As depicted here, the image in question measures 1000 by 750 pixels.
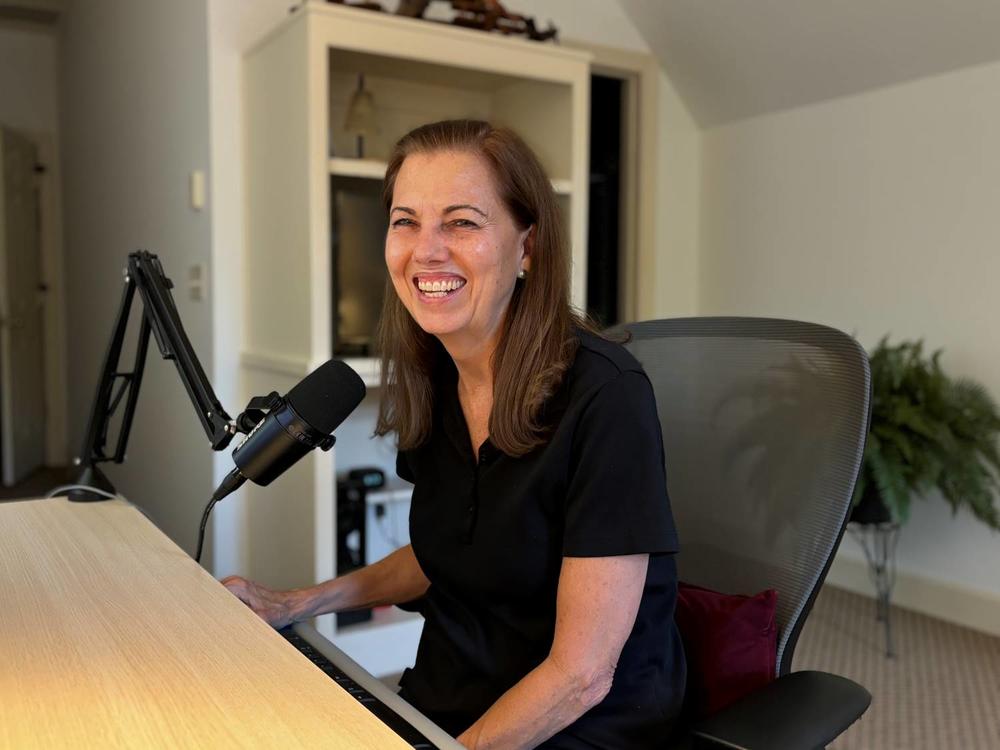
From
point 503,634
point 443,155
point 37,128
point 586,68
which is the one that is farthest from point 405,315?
point 37,128

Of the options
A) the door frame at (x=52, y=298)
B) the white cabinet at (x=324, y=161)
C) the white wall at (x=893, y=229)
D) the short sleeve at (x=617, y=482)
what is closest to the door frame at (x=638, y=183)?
the white wall at (x=893, y=229)

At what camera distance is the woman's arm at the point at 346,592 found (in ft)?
3.94

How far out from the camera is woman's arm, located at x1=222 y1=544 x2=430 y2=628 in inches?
47.3

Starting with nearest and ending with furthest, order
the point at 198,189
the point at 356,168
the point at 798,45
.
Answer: the point at 356,168
the point at 198,189
the point at 798,45

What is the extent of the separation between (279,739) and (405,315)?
2.24 ft

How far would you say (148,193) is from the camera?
3.24 meters

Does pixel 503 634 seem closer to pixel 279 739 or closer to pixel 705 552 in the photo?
pixel 705 552

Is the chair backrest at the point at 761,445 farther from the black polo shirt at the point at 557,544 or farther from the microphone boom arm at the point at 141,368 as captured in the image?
the microphone boom arm at the point at 141,368

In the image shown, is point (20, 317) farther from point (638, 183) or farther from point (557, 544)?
point (557, 544)

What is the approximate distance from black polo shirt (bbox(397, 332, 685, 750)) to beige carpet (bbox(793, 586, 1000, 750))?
1.39m

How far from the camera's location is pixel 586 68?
2.77 m

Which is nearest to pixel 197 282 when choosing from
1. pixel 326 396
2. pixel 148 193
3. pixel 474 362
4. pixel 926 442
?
pixel 148 193

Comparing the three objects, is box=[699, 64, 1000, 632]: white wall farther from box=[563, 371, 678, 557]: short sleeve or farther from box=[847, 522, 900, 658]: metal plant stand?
box=[563, 371, 678, 557]: short sleeve

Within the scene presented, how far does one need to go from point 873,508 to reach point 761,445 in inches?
61.8
